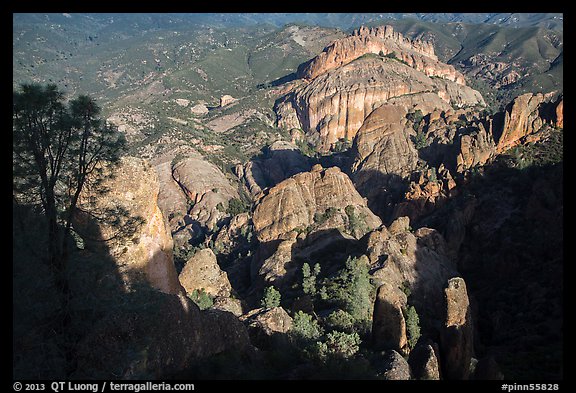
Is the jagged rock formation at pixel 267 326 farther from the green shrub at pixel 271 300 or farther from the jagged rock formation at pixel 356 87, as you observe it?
the jagged rock formation at pixel 356 87

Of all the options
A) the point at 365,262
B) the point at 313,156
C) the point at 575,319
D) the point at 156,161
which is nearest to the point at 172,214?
the point at 156,161

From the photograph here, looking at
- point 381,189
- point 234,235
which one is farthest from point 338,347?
point 381,189

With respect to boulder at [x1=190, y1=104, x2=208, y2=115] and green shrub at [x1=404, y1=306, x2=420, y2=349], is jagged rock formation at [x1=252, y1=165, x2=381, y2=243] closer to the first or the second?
green shrub at [x1=404, y1=306, x2=420, y2=349]

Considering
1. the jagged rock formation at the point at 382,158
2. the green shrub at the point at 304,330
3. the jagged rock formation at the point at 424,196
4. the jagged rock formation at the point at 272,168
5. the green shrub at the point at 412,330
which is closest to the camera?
the green shrub at the point at 304,330

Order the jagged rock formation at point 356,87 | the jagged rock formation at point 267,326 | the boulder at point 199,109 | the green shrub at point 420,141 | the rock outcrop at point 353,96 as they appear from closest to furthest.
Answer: the jagged rock formation at point 267,326 < the green shrub at point 420,141 < the rock outcrop at point 353,96 < the jagged rock formation at point 356,87 < the boulder at point 199,109

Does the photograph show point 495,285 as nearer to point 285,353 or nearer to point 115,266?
point 285,353

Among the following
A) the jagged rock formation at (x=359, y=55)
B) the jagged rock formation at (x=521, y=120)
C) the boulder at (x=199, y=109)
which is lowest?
the jagged rock formation at (x=521, y=120)

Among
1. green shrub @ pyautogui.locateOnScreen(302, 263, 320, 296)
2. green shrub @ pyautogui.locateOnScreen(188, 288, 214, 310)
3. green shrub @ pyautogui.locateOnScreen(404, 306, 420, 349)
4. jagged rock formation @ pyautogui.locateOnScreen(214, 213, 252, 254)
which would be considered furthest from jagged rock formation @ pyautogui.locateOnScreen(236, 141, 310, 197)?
green shrub @ pyautogui.locateOnScreen(404, 306, 420, 349)

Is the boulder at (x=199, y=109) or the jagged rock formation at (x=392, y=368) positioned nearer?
the jagged rock formation at (x=392, y=368)

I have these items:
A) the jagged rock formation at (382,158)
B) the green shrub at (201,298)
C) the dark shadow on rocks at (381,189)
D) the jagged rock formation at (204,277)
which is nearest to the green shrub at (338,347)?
the green shrub at (201,298)
